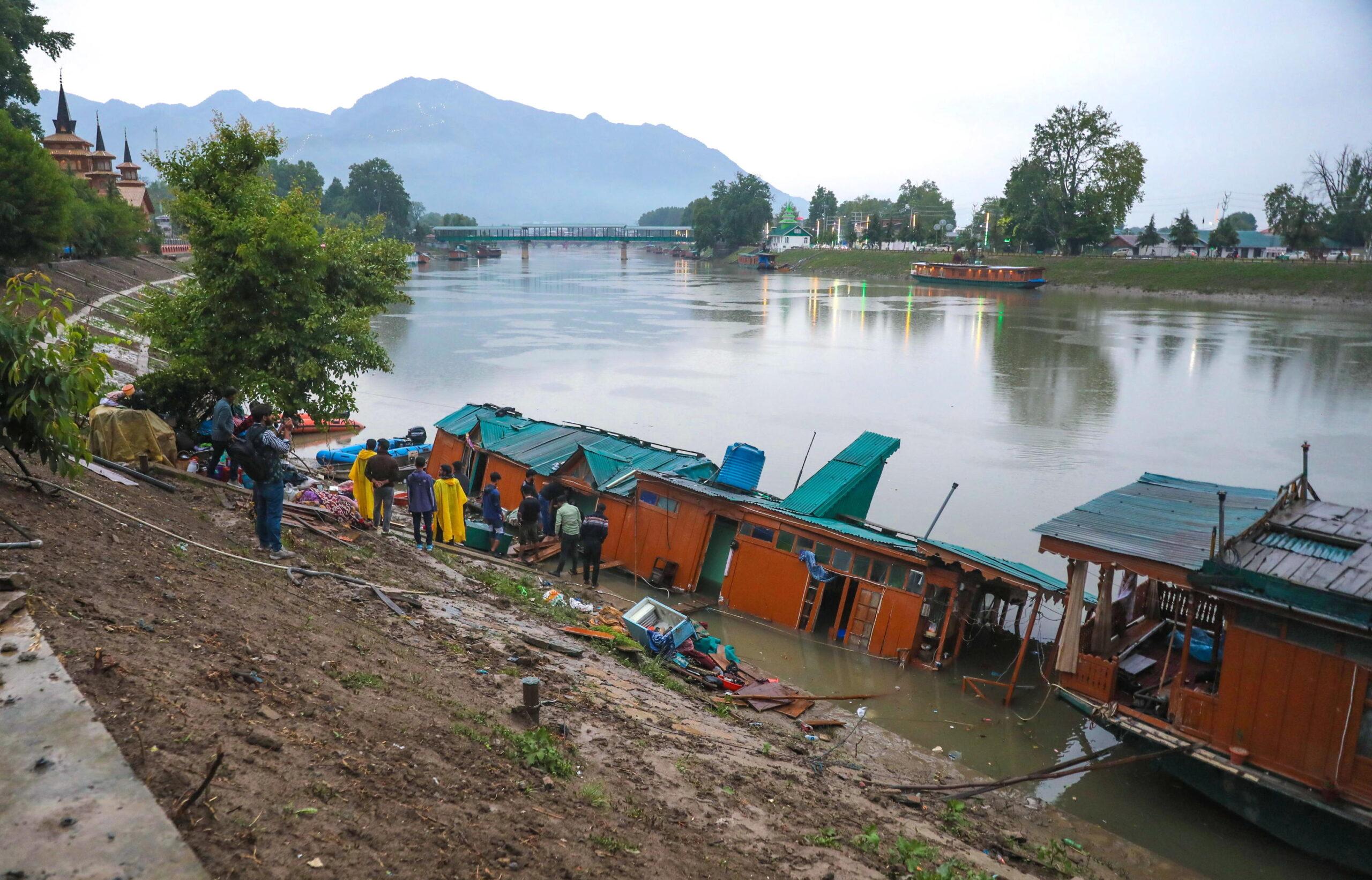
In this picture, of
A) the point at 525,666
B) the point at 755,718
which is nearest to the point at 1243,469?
the point at 755,718

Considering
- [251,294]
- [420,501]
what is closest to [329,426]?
[251,294]

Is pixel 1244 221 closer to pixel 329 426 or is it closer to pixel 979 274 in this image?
pixel 979 274

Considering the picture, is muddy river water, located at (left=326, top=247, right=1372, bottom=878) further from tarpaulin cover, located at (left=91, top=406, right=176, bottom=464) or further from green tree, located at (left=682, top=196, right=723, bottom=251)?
green tree, located at (left=682, top=196, right=723, bottom=251)

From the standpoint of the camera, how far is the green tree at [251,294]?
16203 mm

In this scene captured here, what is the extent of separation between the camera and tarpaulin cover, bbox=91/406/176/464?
12.8 metres

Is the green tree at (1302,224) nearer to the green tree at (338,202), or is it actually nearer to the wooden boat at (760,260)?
the wooden boat at (760,260)

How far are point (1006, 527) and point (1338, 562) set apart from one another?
11.2 meters

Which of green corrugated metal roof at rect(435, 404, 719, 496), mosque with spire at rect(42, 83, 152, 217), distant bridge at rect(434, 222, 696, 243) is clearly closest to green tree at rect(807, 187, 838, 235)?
distant bridge at rect(434, 222, 696, 243)

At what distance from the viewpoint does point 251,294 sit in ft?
54.8

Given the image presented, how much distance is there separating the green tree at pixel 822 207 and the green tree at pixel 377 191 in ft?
248

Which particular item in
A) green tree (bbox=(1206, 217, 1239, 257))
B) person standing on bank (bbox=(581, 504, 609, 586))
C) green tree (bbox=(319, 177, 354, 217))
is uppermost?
green tree (bbox=(319, 177, 354, 217))

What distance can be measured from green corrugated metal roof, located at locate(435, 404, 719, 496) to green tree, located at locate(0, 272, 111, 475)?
10330mm

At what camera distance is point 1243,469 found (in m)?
25.4

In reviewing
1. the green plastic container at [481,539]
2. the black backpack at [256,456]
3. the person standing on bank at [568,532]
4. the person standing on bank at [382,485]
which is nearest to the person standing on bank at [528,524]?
the green plastic container at [481,539]
